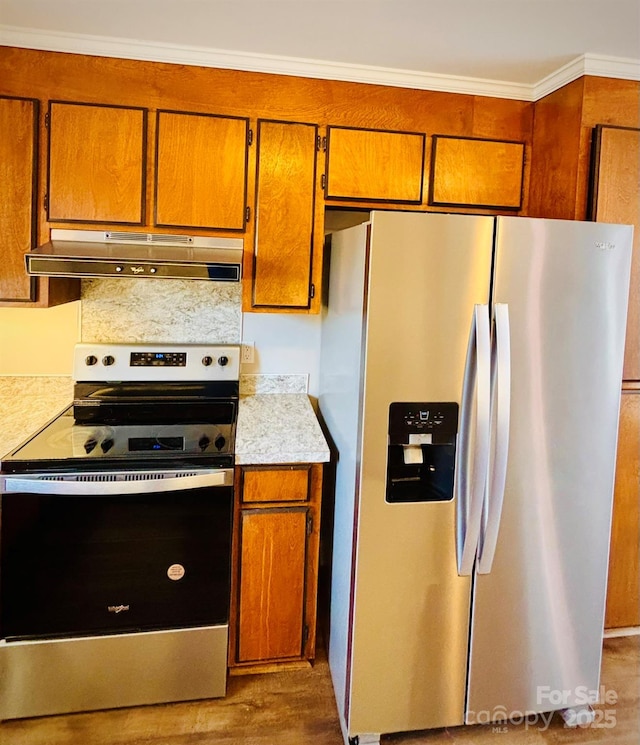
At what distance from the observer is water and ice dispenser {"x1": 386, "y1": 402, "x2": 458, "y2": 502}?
1.64 metres

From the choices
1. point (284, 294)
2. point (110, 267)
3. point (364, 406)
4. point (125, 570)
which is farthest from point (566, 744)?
point (110, 267)

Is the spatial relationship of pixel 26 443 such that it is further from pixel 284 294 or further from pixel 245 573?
pixel 284 294

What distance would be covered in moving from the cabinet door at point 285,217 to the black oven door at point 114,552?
797 mm

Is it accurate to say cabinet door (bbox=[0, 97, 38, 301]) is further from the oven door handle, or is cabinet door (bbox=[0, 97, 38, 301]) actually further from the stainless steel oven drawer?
the stainless steel oven drawer

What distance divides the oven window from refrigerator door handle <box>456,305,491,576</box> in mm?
773

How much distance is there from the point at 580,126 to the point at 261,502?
5.97 feet

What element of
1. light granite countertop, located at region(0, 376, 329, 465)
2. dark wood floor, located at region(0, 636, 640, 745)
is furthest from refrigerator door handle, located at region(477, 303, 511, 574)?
dark wood floor, located at region(0, 636, 640, 745)

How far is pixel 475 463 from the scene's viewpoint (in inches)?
64.6

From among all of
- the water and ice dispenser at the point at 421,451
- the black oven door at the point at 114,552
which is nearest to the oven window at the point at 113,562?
the black oven door at the point at 114,552

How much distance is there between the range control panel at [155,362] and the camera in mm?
2328

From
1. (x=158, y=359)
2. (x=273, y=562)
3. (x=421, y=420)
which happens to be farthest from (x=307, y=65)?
(x=273, y=562)

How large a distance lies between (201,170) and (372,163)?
2.22ft

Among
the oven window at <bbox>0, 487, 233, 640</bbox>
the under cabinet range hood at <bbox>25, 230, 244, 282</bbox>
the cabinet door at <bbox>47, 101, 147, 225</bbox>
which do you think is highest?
the cabinet door at <bbox>47, 101, 147, 225</bbox>

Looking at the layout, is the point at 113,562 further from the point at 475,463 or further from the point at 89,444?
the point at 475,463
